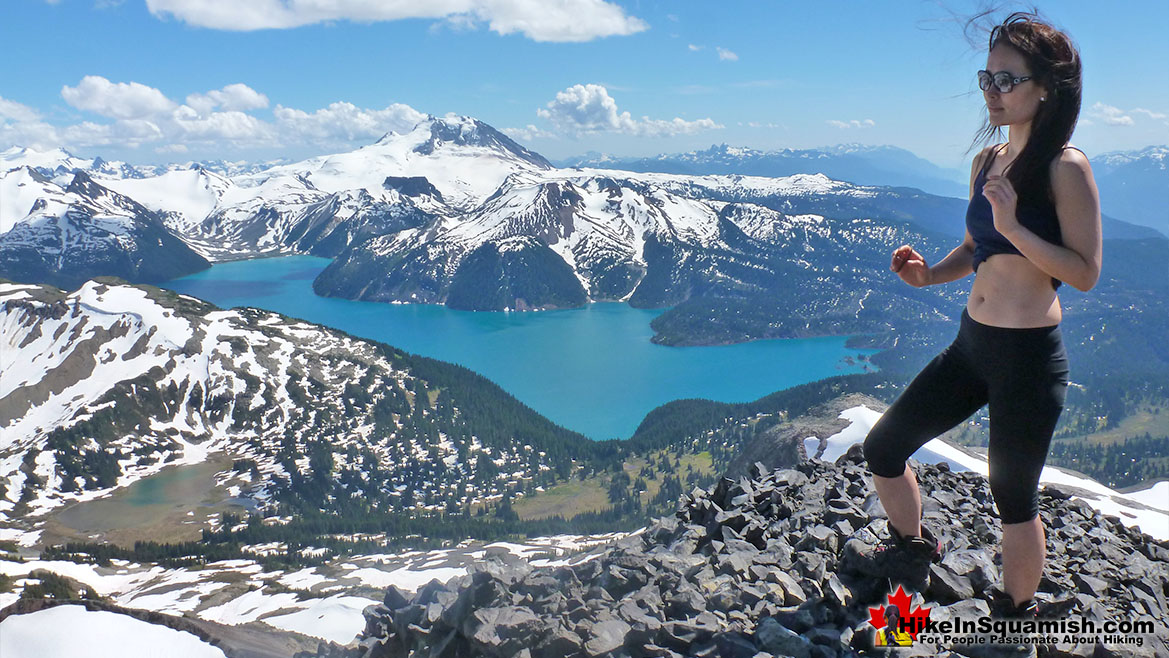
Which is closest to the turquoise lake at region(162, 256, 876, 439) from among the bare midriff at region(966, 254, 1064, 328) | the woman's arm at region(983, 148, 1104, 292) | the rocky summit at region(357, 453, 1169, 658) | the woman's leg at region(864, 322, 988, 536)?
the rocky summit at region(357, 453, 1169, 658)

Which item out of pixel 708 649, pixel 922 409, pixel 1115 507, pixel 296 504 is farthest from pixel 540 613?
pixel 296 504

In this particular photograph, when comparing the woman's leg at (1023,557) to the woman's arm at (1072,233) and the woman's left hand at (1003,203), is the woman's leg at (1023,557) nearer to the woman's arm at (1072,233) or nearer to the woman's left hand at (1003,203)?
the woman's arm at (1072,233)

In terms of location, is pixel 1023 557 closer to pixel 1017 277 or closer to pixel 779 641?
pixel 779 641

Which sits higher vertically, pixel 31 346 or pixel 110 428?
pixel 31 346

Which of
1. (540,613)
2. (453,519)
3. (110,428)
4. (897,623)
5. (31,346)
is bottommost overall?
(453,519)

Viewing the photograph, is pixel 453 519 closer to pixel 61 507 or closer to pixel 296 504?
pixel 296 504

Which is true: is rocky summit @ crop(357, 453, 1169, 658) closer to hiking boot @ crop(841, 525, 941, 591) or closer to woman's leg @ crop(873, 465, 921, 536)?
hiking boot @ crop(841, 525, 941, 591)

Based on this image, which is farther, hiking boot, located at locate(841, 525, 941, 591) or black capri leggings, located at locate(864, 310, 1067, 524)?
hiking boot, located at locate(841, 525, 941, 591)
